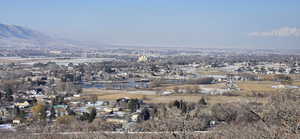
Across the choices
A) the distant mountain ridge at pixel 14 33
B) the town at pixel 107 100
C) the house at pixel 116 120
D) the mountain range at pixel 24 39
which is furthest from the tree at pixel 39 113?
the distant mountain ridge at pixel 14 33

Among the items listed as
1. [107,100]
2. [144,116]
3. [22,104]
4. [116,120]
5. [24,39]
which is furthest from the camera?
[24,39]

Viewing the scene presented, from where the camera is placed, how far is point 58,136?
895 cm

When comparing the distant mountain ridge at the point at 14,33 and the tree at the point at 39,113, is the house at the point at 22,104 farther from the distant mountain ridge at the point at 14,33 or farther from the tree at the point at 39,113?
the distant mountain ridge at the point at 14,33

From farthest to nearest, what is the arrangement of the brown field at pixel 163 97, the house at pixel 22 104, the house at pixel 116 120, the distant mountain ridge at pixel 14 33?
the distant mountain ridge at pixel 14 33 → the brown field at pixel 163 97 → the house at pixel 22 104 → the house at pixel 116 120

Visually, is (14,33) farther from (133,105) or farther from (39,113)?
(39,113)

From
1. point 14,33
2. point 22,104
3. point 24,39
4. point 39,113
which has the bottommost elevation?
point 22,104

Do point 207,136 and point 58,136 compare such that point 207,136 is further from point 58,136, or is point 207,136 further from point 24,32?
point 24,32

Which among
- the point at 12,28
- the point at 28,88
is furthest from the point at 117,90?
the point at 12,28

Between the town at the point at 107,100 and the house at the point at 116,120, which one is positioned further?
the house at the point at 116,120

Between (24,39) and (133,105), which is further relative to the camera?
(24,39)

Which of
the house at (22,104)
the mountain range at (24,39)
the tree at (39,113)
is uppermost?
the mountain range at (24,39)

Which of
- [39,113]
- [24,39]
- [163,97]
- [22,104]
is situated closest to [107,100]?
[163,97]

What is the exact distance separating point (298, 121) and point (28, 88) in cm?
1933

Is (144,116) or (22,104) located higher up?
(144,116)
